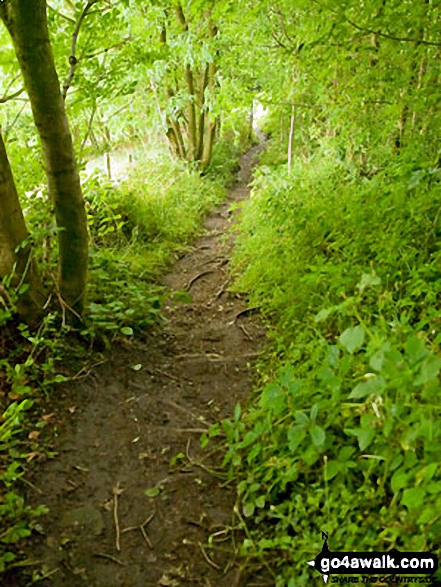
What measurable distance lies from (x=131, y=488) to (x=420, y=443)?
1613 millimetres

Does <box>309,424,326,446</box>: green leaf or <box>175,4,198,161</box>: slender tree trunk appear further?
<box>175,4,198,161</box>: slender tree trunk

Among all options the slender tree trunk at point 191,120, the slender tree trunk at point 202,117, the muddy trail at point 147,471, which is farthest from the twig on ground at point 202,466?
the slender tree trunk at point 202,117

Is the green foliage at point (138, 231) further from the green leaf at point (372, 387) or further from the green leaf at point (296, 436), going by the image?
the green leaf at point (372, 387)

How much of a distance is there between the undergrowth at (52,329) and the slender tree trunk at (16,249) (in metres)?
0.11

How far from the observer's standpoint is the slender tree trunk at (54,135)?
9.97 ft

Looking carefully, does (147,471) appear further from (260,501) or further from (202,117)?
(202,117)

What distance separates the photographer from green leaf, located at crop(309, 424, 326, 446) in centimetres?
220

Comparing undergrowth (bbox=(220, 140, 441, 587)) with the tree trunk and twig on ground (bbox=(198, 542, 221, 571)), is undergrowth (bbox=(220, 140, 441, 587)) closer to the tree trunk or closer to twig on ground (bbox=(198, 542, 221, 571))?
twig on ground (bbox=(198, 542, 221, 571))

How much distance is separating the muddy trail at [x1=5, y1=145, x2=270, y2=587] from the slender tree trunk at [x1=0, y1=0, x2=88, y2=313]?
0.81 metres

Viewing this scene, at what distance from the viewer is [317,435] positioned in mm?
2223

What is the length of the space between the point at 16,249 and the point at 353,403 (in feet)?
8.65

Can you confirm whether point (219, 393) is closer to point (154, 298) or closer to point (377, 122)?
point (154, 298)

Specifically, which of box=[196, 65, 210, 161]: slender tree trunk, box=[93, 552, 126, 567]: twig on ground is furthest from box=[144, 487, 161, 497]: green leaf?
box=[196, 65, 210, 161]: slender tree trunk

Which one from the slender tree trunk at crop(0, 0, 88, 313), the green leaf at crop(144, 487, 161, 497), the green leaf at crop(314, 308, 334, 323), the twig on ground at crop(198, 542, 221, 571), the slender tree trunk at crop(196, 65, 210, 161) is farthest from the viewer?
the slender tree trunk at crop(196, 65, 210, 161)
